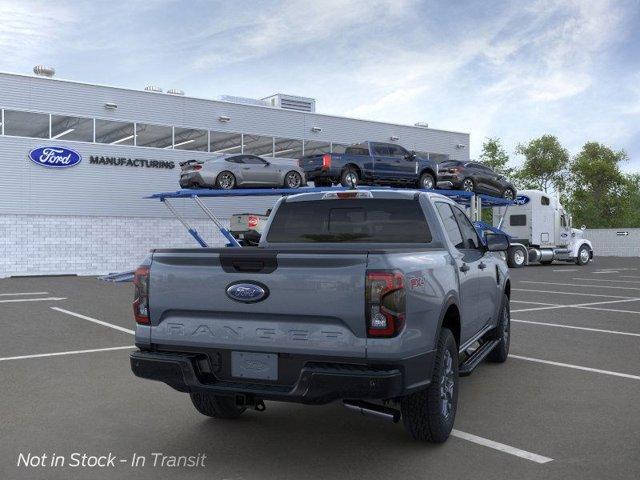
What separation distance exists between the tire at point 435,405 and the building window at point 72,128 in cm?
2552

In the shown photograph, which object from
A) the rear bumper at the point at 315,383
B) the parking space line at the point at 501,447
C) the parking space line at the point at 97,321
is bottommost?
the parking space line at the point at 97,321

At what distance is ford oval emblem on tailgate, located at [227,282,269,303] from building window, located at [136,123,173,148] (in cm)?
2609

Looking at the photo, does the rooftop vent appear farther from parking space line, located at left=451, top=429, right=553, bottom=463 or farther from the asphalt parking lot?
parking space line, located at left=451, top=429, right=553, bottom=463

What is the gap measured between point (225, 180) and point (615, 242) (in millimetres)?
37387

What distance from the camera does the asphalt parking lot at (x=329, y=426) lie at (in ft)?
14.4

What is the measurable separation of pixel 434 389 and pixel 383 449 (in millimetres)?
582

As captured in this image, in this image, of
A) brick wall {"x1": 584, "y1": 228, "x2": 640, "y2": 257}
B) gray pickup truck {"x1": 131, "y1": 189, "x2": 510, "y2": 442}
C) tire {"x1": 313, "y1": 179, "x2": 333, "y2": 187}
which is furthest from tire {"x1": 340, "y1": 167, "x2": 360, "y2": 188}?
brick wall {"x1": 584, "y1": 228, "x2": 640, "y2": 257}

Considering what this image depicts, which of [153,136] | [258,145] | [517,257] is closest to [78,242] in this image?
[153,136]

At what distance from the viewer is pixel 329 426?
5.34 metres

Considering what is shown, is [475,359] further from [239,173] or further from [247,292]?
[239,173]

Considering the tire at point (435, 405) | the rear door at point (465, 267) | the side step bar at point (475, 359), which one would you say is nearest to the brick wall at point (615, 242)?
the side step bar at point (475, 359)

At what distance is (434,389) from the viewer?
4.60m

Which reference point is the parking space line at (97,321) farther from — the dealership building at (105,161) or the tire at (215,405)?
the dealership building at (105,161)

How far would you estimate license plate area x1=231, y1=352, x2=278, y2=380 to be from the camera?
428 cm
